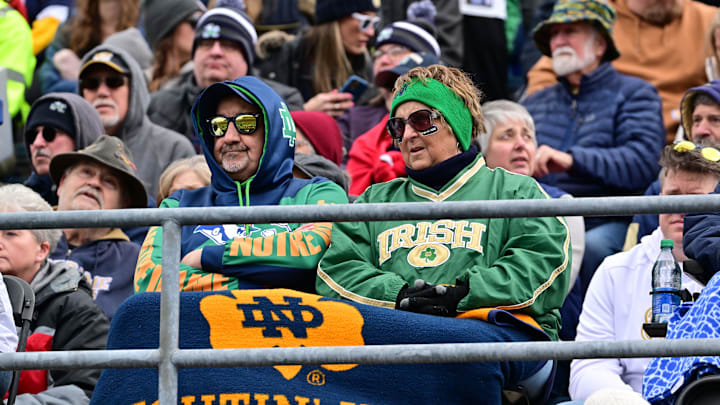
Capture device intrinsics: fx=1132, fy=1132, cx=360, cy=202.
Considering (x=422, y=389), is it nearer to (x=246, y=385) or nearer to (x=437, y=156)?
(x=246, y=385)

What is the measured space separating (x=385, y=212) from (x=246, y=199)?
1824 mm

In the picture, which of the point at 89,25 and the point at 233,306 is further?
the point at 89,25

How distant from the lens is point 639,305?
4949 mm

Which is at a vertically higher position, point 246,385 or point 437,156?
point 437,156

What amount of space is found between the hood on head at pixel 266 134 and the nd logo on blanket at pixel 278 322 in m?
1.08

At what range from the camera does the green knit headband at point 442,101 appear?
180 inches

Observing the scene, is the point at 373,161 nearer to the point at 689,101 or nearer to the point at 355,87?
the point at 355,87

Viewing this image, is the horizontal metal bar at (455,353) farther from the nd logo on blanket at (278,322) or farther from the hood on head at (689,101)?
the hood on head at (689,101)

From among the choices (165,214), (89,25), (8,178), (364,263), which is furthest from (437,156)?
(89,25)

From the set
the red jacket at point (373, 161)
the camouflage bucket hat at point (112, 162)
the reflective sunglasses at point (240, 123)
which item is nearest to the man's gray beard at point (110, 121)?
the camouflage bucket hat at point (112, 162)

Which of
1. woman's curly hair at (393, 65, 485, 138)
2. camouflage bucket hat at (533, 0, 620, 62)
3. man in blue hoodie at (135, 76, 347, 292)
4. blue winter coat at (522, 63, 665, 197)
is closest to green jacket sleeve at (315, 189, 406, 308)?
man in blue hoodie at (135, 76, 347, 292)

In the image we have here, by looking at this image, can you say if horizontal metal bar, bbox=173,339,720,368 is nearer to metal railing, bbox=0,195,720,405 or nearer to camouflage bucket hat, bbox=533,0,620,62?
metal railing, bbox=0,195,720,405

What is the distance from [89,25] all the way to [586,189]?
15.6 ft

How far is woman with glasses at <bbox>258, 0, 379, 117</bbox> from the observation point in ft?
27.2
